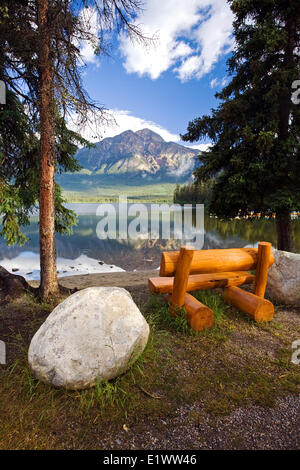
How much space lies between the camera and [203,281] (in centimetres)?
488

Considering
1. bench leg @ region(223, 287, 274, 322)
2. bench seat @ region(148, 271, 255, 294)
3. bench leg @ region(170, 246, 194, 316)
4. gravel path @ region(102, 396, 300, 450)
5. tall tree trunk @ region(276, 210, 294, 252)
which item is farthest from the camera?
tall tree trunk @ region(276, 210, 294, 252)

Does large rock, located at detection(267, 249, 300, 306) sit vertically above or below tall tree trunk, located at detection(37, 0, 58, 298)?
below

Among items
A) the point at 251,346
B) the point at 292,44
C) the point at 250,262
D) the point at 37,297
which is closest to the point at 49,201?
the point at 37,297

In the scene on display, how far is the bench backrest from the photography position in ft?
14.1

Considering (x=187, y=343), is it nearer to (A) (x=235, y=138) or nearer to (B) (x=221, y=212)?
(B) (x=221, y=212)

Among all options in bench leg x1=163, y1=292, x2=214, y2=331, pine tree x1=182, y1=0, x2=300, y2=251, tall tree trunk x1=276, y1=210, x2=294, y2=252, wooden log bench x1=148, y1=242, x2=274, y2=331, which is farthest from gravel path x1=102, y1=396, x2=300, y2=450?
tall tree trunk x1=276, y1=210, x2=294, y2=252

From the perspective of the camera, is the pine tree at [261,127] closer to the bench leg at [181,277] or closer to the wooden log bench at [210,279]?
the wooden log bench at [210,279]

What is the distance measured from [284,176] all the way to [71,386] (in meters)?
8.65

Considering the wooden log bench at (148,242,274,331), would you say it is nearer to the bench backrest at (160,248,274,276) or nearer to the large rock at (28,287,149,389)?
the bench backrest at (160,248,274,276)

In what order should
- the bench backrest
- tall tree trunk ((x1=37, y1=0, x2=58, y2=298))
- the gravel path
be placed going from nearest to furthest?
the gravel path < the bench backrest < tall tree trunk ((x1=37, y1=0, x2=58, y2=298))

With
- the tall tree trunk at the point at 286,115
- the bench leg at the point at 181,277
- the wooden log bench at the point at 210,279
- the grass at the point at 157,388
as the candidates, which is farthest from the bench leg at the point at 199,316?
the tall tree trunk at the point at 286,115

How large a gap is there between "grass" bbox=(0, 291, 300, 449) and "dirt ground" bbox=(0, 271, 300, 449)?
0.01 meters

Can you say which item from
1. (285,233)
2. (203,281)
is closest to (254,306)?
(203,281)

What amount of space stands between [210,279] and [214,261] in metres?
0.65
